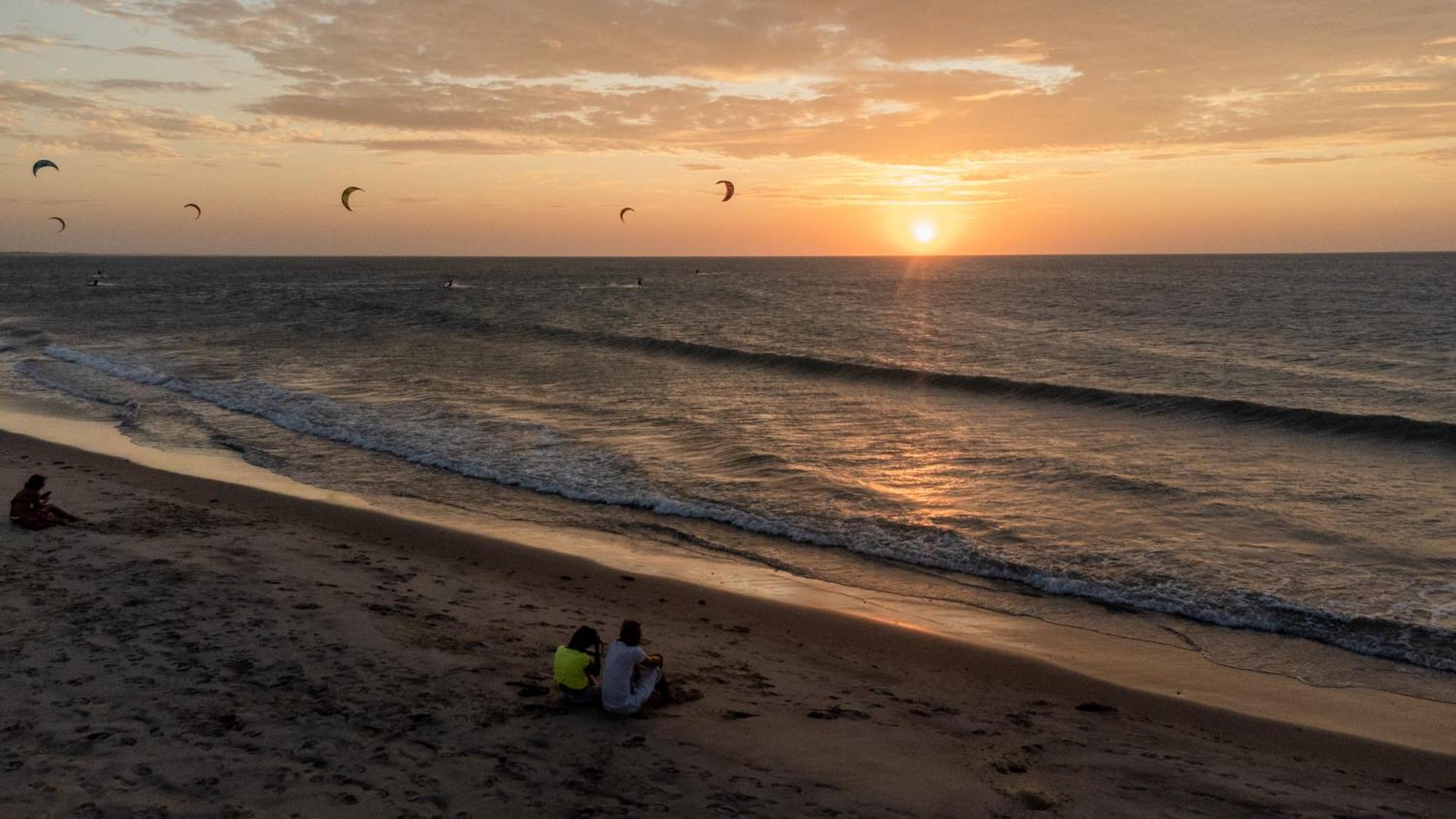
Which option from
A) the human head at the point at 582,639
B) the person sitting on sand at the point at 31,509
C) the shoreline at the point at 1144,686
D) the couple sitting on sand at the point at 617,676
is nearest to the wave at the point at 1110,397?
the shoreline at the point at 1144,686

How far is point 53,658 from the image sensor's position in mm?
7812

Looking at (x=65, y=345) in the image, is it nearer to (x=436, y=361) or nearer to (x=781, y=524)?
(x=436, y=361)

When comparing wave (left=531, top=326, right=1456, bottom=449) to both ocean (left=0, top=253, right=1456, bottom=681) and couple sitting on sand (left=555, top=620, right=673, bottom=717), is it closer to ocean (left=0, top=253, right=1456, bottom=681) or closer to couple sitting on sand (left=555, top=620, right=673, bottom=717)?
ocean (left=0, top=253, right=1456, bottom=681)

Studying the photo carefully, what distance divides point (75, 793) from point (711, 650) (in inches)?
207

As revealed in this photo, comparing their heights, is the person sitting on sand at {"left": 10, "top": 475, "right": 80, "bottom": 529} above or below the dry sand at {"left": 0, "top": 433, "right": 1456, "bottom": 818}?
above

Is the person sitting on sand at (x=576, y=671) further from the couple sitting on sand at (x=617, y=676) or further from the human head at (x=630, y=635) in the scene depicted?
the human head at (x=630, y=635)

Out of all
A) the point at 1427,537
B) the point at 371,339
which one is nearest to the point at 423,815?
the point at 1427,537

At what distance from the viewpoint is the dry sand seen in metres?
6.23

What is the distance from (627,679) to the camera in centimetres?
750


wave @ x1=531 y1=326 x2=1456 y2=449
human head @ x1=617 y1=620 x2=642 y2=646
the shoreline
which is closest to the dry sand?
the shoreline

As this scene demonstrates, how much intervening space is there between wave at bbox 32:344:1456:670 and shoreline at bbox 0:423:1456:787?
1.42 meters

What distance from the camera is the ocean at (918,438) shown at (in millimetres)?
12367

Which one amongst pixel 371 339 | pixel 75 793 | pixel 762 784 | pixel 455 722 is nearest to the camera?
pixel 75 793

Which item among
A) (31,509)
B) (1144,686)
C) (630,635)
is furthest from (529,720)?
(31,509)
